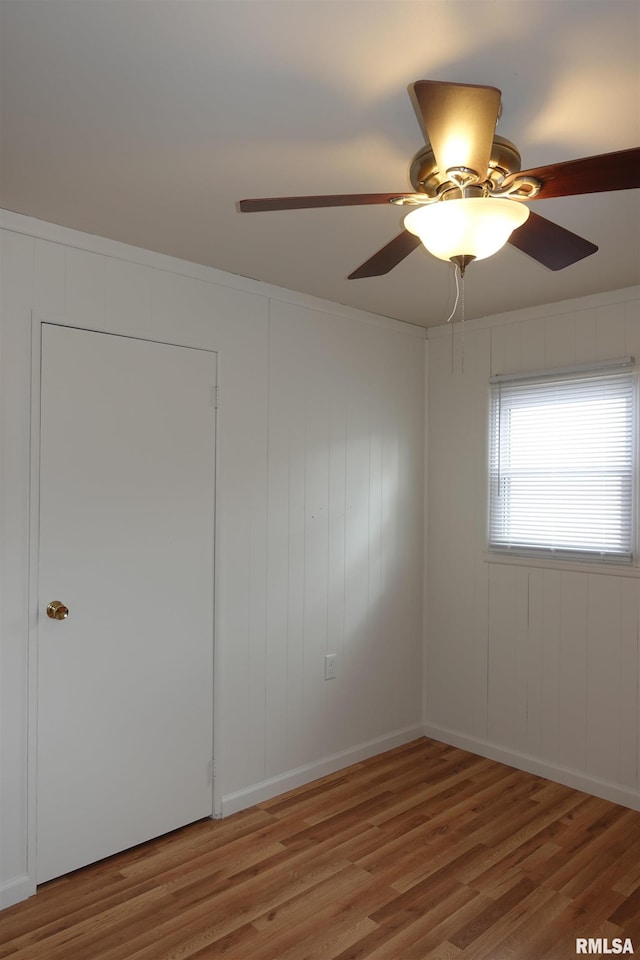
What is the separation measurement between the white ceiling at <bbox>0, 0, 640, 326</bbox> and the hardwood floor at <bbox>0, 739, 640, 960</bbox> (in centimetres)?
245

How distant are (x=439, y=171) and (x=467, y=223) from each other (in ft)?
0.79

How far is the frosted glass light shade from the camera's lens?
1491 mm

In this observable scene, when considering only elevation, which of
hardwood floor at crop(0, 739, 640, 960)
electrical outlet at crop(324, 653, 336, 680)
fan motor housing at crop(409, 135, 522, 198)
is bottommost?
hardwood floor at crop(0, 739, 640, 960)

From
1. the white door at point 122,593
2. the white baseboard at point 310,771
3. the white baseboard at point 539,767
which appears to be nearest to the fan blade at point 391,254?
the white door at point 122,593

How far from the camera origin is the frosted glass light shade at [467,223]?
4.89 ft

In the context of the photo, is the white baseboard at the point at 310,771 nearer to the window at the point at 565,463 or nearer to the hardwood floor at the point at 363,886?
the hardwood floor at the point at 363,886

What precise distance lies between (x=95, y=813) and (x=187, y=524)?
119cm

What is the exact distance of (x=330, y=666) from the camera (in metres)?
3.58

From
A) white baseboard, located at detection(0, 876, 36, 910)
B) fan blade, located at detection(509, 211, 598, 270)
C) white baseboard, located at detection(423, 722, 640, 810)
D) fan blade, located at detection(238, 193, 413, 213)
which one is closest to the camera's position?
fan blade, located at detection(238, 193, 413, 213)

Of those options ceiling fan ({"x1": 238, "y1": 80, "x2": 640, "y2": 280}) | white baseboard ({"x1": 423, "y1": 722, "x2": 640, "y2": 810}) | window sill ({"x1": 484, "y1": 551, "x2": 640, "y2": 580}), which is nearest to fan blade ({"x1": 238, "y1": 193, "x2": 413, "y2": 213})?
ceiling fan ({"x1": 238, "y1": 80, "x2": 640, "y2": 280})

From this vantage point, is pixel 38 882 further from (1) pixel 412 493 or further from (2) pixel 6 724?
(1) pixel 412 493

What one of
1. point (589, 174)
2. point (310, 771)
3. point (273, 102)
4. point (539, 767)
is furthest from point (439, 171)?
point (539, 767)

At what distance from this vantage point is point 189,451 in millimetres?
2967

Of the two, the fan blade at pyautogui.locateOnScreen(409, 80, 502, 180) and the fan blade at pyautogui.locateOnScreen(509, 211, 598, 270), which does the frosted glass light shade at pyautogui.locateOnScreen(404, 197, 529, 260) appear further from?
the fan blade at pyautogui.locateOnScreen(509, 211, 598, 270)
